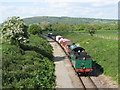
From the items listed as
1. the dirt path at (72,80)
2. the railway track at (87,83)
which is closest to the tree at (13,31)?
the dirt path at (72,80)

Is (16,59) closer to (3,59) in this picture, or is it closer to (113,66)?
(3,59)

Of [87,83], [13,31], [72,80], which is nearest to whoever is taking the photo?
[87,83]

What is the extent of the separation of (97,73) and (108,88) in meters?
5.11

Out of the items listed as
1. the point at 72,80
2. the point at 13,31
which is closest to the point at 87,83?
the point at 72,80

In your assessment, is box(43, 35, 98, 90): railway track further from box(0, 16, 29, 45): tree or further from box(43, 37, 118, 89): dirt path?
box(0, 16, 29, 45): tree

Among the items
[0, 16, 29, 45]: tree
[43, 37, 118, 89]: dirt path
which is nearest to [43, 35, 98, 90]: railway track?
[43, 37, 118, 89]: dirt path

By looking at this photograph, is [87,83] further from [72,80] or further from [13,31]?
[13,31]

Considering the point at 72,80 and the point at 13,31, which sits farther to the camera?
the point at 13,31

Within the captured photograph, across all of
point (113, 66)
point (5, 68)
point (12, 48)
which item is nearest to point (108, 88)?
point (113, 66)

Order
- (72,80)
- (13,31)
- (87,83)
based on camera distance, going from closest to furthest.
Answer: (87,83), (72,80), (13,31)

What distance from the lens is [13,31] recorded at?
2625 cm

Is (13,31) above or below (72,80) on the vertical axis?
above

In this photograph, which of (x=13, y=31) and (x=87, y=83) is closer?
(x=87, y=83)

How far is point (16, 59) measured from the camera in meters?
20.8
